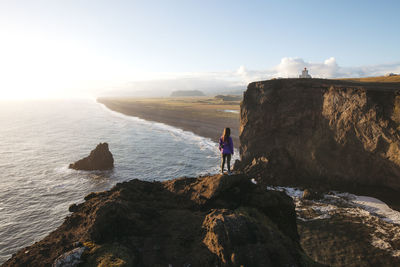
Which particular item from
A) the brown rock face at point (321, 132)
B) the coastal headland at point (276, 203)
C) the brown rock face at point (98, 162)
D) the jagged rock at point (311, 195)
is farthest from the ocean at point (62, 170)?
the jagged rock at point (311, 195)

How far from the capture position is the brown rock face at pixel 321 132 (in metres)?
19.0

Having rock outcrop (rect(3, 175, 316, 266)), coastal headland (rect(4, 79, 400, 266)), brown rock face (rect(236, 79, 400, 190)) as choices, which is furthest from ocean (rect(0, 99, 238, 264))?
rock outcrop (rect(3, 175, 316, 266))

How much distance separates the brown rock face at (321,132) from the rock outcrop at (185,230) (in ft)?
45.4

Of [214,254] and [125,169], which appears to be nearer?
[214,254]

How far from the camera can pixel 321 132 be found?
23266 mm

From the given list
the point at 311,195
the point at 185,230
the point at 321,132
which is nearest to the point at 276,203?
the point at 185,230

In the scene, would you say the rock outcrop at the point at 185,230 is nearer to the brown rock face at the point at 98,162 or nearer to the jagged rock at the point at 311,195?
the jagged rock at the point at 311,195

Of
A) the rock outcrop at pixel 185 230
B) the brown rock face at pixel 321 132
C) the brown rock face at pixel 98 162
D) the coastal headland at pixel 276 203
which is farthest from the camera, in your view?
the brown rock face at pixel 98 162

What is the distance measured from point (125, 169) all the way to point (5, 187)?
1351cm

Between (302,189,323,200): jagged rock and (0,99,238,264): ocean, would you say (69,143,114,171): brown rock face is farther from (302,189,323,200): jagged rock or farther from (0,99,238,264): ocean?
(302,189,323,200): jagged rock

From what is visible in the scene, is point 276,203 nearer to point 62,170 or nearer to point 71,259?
point 71,259

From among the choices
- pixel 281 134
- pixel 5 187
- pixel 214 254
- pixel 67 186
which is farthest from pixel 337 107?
pixel 5 187

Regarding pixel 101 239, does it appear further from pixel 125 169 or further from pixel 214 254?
pixel 125 169

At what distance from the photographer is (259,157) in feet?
89.7
